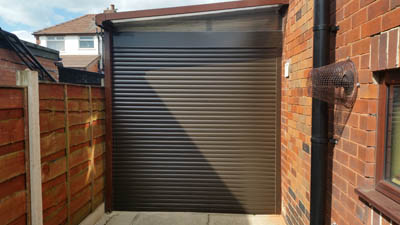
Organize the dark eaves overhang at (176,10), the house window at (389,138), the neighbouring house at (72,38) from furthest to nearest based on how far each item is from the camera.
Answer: the neighbouring house at (72,38), the dark eaves overhang at (176,10), the house window at (389,138)

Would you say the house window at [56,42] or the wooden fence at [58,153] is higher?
the house window at [56,42]

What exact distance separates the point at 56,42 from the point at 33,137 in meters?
24.1

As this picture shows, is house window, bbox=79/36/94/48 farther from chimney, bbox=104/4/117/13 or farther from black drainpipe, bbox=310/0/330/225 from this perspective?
black drainpipe, bbox=310/0/330/225

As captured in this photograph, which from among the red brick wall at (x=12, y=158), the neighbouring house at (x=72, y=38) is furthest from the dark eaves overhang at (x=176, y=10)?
the neighbouring house at (x=72, y=38)

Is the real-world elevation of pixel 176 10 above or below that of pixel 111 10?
below

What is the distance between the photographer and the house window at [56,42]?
→ 22359 millimetres

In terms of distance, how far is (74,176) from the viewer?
3.13 meters

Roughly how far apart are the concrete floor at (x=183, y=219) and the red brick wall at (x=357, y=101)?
2.94ft

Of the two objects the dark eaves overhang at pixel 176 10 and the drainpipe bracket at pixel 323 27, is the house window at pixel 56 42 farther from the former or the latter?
the drainpipe bracket at pixel 323 27

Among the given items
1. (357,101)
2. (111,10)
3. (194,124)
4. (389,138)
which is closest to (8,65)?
(194,124)

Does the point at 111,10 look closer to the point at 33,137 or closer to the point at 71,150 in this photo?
the point at 71,150

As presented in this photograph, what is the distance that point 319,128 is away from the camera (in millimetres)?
2213

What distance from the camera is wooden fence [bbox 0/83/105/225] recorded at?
2.04m

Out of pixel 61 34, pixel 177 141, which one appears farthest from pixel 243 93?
pixel 61 34
